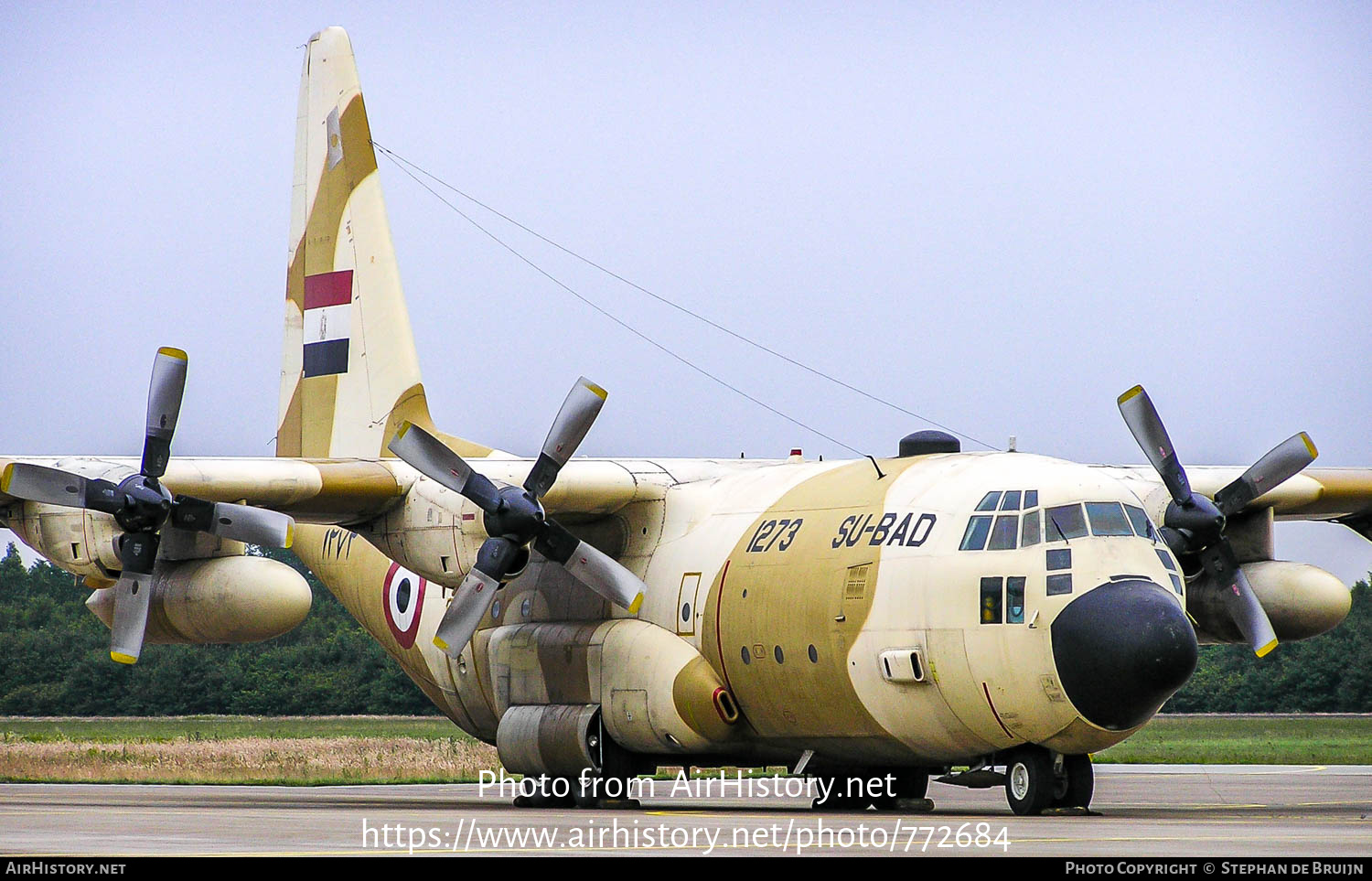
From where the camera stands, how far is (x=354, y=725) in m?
38.7

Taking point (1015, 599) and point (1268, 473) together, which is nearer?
point (1015, 599)

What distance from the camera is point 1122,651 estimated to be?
1373cm

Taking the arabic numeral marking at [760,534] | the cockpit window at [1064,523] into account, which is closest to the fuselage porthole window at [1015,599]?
Result: the cockpit window at [1064,523]

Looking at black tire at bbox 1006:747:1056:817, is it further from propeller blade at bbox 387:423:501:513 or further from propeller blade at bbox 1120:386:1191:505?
propeller blade at bbox 387:423:501:513

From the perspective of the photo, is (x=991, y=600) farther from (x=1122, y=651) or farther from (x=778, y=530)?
(x=778, y=530)

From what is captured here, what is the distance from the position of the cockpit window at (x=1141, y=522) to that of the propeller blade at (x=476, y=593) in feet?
18.8

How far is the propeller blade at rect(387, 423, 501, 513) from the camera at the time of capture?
16.9 m

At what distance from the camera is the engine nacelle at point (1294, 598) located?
1869cm

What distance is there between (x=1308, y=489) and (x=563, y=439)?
854 cm

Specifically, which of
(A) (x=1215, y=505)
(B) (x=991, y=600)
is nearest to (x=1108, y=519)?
(B) (x=991, y=600)

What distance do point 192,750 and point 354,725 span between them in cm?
775

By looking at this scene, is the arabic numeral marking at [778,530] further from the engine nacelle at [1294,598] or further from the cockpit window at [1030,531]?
the engine nacelle at [1294,598]

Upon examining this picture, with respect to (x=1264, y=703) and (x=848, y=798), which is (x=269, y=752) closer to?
(x=848, y=798)

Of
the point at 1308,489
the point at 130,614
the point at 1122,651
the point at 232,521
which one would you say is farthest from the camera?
the point at 1308,489
